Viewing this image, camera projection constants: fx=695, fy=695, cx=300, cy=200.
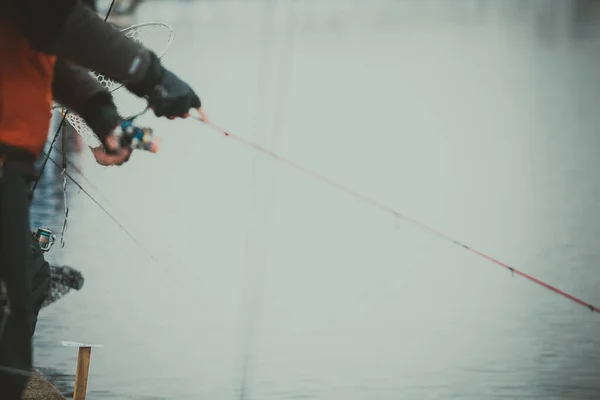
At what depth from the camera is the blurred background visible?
6.68 feet

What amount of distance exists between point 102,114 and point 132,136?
7 centimetres

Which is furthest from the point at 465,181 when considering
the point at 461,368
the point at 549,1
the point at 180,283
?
the point at 180,283

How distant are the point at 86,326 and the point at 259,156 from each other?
4.00 feet

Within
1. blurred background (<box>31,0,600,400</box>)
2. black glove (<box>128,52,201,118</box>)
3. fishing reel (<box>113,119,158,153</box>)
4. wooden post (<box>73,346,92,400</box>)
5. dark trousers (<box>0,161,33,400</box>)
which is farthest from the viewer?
blurred background (<box>31,0,600,400</box>)

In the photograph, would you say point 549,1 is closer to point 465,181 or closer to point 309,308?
point 465,181

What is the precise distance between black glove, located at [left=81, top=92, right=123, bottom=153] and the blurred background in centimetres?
103

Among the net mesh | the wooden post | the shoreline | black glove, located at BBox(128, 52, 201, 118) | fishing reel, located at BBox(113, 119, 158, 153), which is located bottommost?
the shoreline

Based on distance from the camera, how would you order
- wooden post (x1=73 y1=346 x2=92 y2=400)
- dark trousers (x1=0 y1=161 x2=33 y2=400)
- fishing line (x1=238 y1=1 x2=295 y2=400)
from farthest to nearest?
fishing line (x1=238 y1=1 x2=295 y2=400)
wooden post (x1=73 y1=346 x2=92 y2=400)
dark trousers (x1=0 y1=161 x2=33 y2=400)

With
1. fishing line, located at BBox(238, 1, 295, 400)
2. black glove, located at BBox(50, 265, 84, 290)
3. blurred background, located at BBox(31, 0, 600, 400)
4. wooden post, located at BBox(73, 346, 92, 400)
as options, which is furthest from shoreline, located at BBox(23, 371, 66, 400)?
fishing line, located at BBox(238, 1, 295, 400)

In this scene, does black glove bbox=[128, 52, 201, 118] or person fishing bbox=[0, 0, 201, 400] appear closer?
person fishing bbox=[0, 0, 201, 400]

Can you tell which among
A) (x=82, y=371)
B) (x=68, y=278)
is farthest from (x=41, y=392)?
(x=68, y=278)

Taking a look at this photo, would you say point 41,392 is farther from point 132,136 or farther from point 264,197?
point 264,197

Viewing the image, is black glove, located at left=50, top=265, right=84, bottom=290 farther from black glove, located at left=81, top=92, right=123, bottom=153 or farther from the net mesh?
black glove, located at left=81, top=92, right=123, bottom=153

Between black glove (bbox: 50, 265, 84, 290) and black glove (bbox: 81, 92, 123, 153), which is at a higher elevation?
black glove (bbox: 81, 92, 123, 153)
